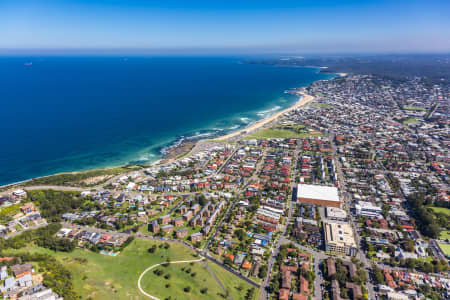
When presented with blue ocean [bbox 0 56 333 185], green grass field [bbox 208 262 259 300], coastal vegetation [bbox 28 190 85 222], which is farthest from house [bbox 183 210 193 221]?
blue ocean [bbox 0 56 333 185]

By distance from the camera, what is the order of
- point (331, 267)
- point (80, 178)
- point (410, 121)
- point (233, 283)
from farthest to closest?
point (410, 121) < point (80, 178) < point (331, 267) < point (233, 283)

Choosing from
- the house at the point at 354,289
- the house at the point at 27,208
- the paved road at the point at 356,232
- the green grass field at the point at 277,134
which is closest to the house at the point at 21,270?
the house at the point at 27,208

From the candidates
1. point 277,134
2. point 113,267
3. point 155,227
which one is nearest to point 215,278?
point 155,227

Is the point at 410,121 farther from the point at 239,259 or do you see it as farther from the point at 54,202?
the point at 54,202

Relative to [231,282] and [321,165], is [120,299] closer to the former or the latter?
[231,282]

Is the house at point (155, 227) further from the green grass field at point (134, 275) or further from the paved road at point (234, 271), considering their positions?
the paved road at point (234, 271)

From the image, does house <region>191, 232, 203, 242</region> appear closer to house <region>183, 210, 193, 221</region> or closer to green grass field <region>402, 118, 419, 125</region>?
house <region>183, 210, 193, 221</region>

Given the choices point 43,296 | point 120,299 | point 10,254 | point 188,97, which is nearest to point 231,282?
point 120,299
